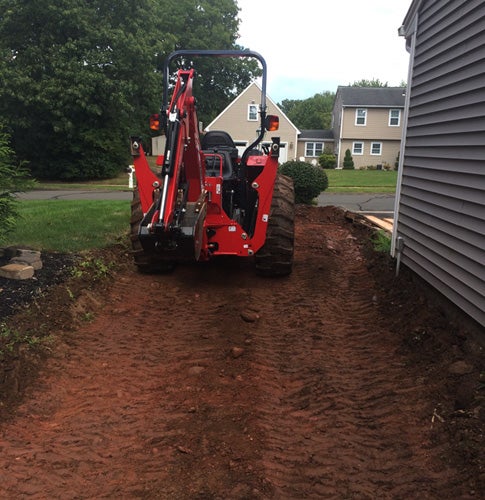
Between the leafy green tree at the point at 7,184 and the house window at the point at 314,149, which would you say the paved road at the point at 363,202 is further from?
the house window at the point at 314,149

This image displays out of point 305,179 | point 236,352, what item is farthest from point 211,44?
point 236,352

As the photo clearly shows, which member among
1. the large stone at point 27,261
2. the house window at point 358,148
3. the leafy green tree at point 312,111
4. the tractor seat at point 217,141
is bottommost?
the large stone at point 27,261

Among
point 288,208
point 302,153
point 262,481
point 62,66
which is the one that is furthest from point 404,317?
point 302,153

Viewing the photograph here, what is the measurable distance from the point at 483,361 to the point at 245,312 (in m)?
2.38

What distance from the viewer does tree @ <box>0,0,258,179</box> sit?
22.6 metres

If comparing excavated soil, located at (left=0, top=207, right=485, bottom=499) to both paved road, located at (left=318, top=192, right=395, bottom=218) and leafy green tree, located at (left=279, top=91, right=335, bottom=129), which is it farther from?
leafy green tree, located at (left=279, top=91, right=335, bottom=129)

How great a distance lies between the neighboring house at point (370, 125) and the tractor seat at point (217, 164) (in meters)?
32.4

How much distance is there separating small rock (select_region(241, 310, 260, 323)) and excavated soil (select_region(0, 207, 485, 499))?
0.02 meters

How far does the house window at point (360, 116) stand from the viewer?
36750 millimetres

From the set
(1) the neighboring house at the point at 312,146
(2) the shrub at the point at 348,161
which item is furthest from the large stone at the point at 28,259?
(1) the neighboring house at the point at 312,146

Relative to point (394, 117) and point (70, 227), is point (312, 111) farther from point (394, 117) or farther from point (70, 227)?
point (70, 227)

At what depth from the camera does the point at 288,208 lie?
6.57 metres

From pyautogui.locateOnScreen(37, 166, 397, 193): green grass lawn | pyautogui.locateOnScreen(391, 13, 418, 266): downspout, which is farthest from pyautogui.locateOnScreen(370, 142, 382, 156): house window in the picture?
pyautogui.locateOnScreen(391, 13, 418, 266): downspout

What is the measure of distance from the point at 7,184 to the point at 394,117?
35485 millimetres
